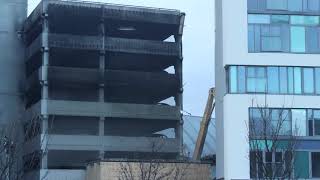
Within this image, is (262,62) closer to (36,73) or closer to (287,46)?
(287,46)

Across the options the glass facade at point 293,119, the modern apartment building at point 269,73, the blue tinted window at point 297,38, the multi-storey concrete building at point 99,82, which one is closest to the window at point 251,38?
the modern apartment building at point 269,73

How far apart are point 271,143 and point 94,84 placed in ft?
109

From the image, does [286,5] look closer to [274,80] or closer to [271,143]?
[274,80]

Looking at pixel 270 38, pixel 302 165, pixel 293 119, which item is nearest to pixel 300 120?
pixel 293 119

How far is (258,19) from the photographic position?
154 feet

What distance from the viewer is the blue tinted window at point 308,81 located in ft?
153

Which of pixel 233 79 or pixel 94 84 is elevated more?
pixel 94 84

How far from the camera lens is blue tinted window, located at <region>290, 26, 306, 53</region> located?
4684 cm

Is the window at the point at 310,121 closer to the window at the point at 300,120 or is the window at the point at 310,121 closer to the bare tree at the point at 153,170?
the window at the point at 300,120

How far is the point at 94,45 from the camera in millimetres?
70375

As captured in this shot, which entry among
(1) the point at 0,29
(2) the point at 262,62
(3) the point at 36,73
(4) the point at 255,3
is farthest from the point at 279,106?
(1) the point at 0,29

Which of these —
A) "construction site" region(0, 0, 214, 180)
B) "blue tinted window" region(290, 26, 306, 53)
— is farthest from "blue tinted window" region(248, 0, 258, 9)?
"construction site" region(0, 0, 214, 180)

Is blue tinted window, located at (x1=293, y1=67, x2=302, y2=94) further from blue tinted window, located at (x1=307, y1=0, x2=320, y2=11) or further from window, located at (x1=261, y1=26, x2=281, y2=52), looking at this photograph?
blue tinted window, located at (x1=307, y1=0, x2=320, y2=11)

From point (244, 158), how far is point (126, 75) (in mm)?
28529
